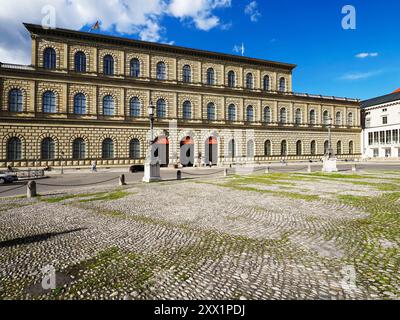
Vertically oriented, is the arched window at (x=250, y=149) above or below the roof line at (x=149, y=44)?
below

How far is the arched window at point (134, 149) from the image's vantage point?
32781mm

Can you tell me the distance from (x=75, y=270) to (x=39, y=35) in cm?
3638

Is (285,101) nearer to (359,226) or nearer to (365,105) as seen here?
(365,105)

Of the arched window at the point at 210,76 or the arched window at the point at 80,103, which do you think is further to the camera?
the arched window at the point at 210,76

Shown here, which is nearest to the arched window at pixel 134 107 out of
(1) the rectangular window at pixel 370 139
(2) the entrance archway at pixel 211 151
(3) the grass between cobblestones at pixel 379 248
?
(2) the entrance archway at pixel 211 151

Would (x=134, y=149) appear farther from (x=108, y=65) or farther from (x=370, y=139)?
(x=370, y=139)

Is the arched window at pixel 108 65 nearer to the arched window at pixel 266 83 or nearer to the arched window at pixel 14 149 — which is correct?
the arched window at pixel 14 149

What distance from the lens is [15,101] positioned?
27.4 meters

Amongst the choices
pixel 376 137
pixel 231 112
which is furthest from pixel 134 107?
pixel 376 137

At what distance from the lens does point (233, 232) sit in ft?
18.2

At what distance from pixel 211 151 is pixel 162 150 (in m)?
8.61

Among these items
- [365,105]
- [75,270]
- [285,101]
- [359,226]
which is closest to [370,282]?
[359,226]

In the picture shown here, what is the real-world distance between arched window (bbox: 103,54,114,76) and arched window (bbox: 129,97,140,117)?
474cm

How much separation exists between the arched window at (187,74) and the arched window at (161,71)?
3.22 metres
